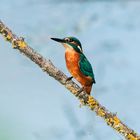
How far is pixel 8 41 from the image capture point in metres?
3.29

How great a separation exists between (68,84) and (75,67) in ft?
0.41

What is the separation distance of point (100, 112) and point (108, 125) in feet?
0.36

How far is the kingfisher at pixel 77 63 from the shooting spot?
3.19 m

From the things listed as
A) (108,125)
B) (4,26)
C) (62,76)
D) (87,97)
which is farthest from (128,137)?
(4,26)

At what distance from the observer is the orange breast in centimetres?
318

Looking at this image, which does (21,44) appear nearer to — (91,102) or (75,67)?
(75,67)

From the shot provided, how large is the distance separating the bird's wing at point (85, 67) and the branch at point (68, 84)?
113 millimetres

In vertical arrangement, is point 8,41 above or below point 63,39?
below

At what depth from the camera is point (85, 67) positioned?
3.28 metres

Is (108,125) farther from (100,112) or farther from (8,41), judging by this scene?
(8,41)

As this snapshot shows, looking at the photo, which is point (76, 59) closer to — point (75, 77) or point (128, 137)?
point (75, 77)

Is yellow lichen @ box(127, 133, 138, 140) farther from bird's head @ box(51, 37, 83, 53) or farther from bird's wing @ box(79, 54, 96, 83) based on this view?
bird's head @ box(51, 37, 83, 53)

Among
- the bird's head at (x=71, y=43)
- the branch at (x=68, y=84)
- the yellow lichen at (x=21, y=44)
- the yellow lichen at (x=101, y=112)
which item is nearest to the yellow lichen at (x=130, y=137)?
the branch at (x=68, y=84)

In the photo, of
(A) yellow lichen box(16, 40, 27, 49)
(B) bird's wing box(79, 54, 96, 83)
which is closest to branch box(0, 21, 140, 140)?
(A) yellow lichen box(16, 40, 27, 49)
